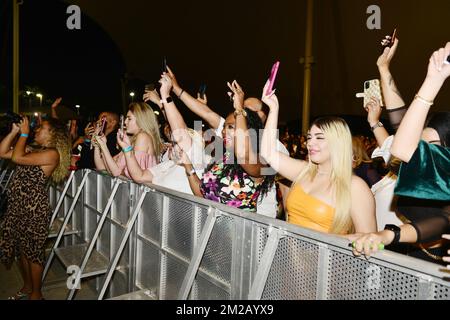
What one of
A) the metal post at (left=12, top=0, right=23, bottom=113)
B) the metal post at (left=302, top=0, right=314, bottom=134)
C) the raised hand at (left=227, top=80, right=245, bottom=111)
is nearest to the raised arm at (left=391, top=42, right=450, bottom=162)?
the raised hand at (left=227, top=80, right=245, bottom=111)

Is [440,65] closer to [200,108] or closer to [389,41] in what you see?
[389,41]

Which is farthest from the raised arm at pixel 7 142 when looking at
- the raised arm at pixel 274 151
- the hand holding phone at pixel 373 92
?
the hand holding phone at pixel 373 92

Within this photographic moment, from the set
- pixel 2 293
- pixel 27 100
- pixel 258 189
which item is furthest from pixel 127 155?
pixel 27 100

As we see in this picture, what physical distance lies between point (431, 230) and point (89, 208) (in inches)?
154

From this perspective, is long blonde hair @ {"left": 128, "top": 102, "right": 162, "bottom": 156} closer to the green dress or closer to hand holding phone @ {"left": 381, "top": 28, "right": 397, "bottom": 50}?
hand holding phone @ {"left": 381, "top": 28, "right": 397, "bottom": 50}

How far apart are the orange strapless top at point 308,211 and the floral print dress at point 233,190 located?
374 mm

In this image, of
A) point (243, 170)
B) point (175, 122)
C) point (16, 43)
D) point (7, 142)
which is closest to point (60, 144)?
point (7, 142)

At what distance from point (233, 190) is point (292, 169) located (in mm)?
482

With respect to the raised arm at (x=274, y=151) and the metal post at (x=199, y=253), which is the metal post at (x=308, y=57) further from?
the metal post at (x=199, y=253)

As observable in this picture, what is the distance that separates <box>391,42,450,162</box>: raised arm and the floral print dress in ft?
3.96

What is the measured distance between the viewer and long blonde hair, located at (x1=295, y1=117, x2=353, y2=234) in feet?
6.89

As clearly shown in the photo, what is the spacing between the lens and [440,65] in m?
1.55

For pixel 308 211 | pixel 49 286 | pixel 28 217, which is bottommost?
pixel 49 286
